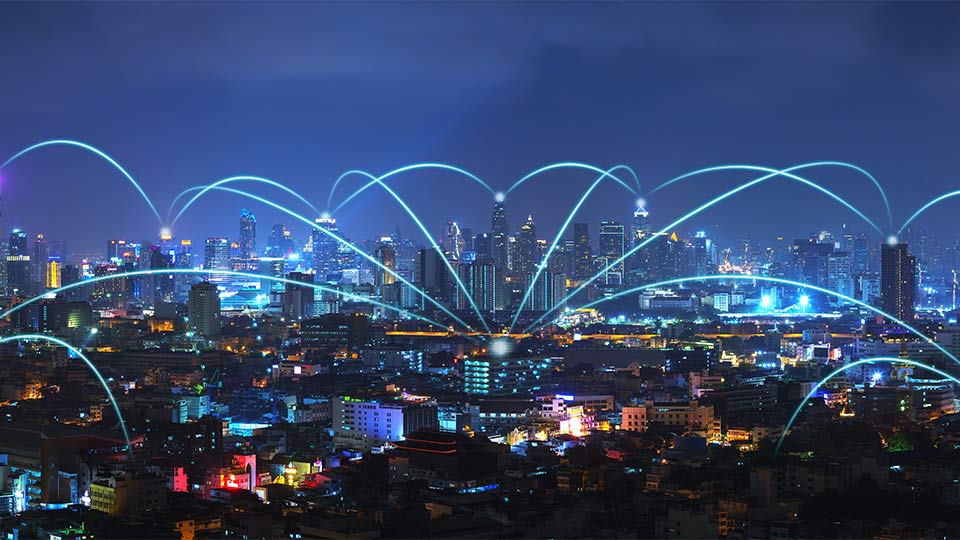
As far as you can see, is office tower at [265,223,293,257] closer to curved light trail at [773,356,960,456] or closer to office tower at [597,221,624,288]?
office tower at [597,221,624,288]

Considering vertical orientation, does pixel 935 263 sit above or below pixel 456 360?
above

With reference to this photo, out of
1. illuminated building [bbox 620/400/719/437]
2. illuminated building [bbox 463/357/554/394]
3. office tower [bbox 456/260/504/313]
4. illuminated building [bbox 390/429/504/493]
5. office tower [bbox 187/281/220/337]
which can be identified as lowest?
illuminated building [bbox 390/429/504/493]

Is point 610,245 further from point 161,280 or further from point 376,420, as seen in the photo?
point 376,420

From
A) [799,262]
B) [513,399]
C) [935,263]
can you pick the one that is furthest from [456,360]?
[935,263]

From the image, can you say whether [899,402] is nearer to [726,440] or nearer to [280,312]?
[726,440]

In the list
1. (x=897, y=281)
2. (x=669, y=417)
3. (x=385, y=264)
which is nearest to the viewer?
(x=669, y=417)

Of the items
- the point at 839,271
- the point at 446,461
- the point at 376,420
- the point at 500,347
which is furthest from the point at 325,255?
the point at 446,461

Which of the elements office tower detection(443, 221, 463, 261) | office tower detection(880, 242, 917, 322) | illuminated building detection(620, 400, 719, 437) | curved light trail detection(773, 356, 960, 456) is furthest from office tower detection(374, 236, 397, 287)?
illuminated building detection(620, 400, 719, 437)
